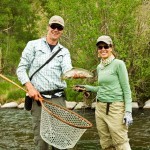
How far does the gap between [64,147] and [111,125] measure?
2.22 feet

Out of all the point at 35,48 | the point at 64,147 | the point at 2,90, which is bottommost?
the point at 2,90

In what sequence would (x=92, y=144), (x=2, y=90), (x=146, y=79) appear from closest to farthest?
→ 1. (x=92, y=144)
2. (x=146, y=79)
3. (x=2, y=90)

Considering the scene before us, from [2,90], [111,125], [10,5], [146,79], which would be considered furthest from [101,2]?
[10,5]

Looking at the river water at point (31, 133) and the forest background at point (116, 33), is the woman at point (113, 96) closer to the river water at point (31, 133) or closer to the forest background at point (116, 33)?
the river water at point (31, 133)

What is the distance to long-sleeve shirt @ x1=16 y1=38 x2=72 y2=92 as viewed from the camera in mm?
4996

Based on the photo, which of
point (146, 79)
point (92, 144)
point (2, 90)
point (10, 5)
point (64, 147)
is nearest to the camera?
point (64, 147)

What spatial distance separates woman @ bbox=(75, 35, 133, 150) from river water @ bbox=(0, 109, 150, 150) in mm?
3887

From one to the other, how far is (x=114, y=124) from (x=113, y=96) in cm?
34

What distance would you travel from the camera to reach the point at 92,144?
961cm

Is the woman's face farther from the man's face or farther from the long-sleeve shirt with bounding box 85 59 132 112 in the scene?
the man's face

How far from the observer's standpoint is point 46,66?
4.98m

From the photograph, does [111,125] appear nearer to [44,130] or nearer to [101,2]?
[44,130]

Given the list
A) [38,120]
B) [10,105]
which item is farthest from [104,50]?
[10,105]

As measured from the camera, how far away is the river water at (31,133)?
947 centimetres
